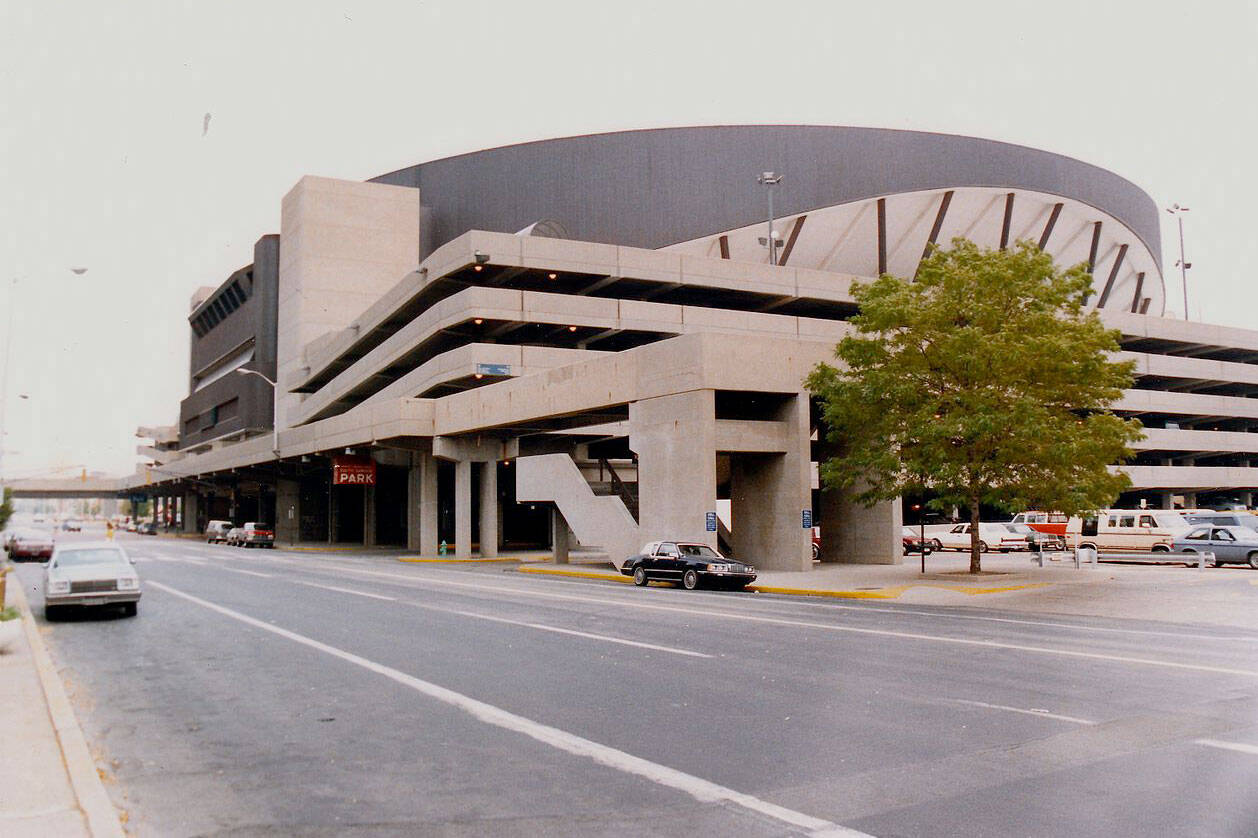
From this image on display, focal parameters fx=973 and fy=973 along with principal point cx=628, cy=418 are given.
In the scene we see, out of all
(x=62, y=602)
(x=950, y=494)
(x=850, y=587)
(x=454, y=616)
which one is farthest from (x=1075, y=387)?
(x=62, y=602)

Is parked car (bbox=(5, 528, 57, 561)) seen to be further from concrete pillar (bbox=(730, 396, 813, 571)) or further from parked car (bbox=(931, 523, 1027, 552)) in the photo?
parked car (bbox=(931, 523, 1027, 552))

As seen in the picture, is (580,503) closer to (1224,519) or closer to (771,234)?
(1224,519)

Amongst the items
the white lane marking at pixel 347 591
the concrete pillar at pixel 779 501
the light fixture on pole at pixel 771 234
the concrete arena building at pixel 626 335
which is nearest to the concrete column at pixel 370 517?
the concrete arena building at pixel 626 335

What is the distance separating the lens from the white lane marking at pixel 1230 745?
8312mm

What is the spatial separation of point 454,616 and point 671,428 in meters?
15.6

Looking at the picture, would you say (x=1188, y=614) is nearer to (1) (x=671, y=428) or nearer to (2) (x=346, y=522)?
(1) (x=671, y=428)

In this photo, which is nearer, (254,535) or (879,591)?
(879,591)

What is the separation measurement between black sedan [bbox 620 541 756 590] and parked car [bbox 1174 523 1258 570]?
1850 cm

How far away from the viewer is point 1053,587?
89.8 feet

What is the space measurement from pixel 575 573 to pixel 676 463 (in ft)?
19.7

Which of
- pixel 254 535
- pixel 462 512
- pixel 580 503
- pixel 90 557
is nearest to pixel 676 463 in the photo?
pixel 580 503

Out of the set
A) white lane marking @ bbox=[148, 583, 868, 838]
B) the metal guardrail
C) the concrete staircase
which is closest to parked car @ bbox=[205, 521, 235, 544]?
the concrete staircase

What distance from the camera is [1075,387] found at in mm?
28344

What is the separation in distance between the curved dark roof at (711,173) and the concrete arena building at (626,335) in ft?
0.60
